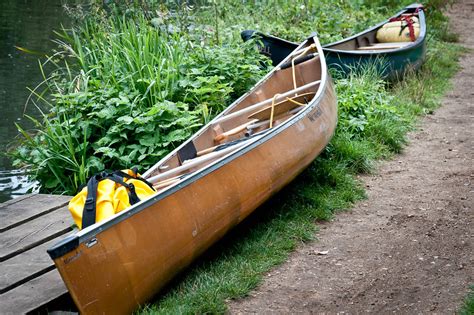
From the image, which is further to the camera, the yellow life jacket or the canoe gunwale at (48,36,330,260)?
the yellow life jacket

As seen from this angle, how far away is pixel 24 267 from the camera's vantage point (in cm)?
455

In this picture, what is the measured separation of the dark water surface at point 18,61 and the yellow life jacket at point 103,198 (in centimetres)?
269

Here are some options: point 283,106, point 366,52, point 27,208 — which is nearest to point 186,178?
point 27,208

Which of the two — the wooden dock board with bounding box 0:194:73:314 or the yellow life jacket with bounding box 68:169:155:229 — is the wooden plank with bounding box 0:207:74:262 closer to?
the wooden dock board with bounding box 0:194:73:314

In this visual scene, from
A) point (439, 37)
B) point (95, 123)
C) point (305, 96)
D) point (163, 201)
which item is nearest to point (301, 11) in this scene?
point (439, 37)

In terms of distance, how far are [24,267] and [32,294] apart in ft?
1.17

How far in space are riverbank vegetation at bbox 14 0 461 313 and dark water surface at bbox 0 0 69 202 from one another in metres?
0.46

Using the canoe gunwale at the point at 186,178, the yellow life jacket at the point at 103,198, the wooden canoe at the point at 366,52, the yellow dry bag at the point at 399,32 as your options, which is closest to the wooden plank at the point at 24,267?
the yellow life jacket at the point at 103,198

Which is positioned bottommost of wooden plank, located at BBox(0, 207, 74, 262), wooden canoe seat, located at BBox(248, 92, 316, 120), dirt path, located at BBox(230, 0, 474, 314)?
dirt path, located at BBox(230, 0, 474, 314)

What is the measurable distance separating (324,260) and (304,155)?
1.04m

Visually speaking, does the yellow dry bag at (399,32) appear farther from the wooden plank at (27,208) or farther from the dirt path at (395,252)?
the wooden plank at (27,208)

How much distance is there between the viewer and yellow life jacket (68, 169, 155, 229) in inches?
168

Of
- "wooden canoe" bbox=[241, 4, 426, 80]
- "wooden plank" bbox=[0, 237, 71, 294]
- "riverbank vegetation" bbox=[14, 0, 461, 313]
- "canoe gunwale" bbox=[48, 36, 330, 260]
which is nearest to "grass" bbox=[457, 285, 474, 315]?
"riverbank vegetation" bbox=[14, 0, 461, 313]

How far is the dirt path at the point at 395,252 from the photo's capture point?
4559 mm
